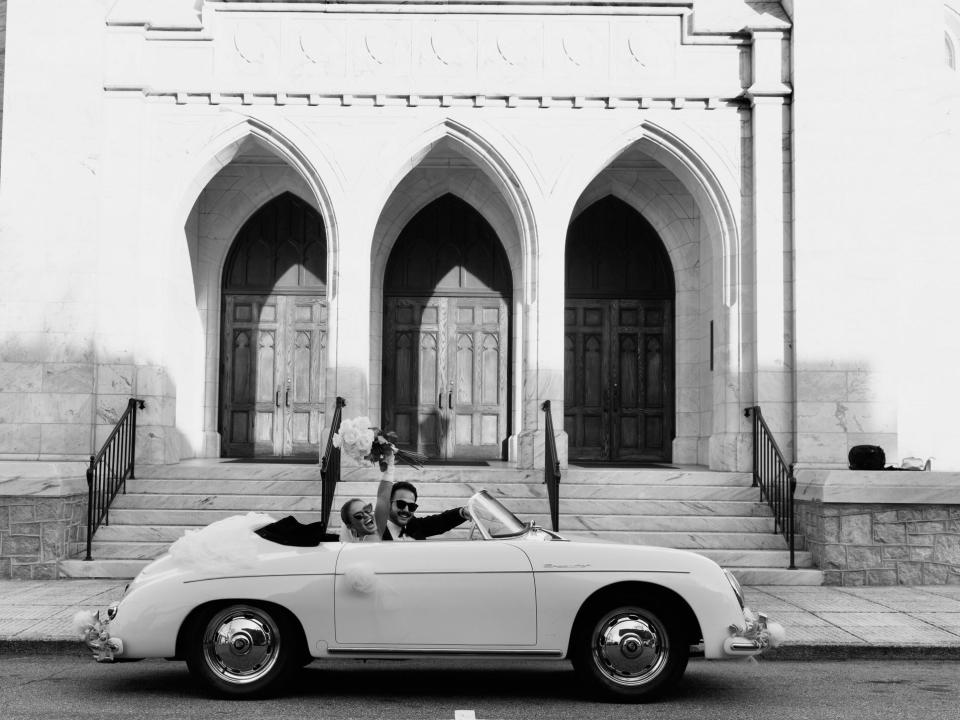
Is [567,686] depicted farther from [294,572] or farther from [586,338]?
[586,338]

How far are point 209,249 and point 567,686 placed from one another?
11.4 metres

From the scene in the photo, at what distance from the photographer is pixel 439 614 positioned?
645 centimetres

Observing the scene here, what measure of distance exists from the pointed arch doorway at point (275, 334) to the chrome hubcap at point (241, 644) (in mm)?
10577

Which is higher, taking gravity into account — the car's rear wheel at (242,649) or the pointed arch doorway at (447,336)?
the pointed arch doorway at (447,336)

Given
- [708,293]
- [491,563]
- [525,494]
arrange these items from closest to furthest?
[491,563] → [525,494] → [708,293]

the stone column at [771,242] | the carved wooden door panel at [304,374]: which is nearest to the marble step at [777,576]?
the stone column at [771,242]

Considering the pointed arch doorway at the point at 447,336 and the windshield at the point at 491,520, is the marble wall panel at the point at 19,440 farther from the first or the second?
the windshield at the point at 491,520

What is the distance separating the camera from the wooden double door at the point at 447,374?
17.2 m

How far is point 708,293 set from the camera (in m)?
16.1

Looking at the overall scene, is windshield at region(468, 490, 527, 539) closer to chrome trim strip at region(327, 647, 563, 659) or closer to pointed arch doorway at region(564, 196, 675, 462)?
chrome trim strip at region(327, 647, 563, 659)

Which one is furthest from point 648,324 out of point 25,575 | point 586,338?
point 25,575

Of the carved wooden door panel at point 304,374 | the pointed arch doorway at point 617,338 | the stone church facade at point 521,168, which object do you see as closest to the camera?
the stone church facade at point 521,168

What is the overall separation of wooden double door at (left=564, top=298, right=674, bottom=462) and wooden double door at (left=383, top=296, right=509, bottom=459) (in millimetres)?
1080

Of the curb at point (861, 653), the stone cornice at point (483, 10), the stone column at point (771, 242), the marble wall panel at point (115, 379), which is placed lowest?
the curb at point (861, 653)
